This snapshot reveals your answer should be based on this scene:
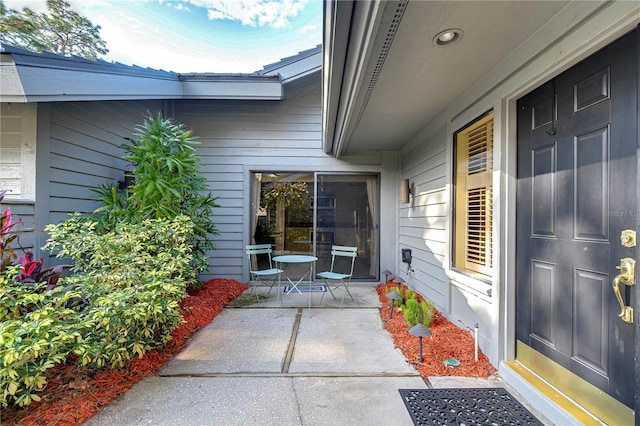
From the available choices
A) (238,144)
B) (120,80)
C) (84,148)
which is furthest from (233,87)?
(84,148)

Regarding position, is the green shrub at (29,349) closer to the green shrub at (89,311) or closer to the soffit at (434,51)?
the green shrub at (89,311)

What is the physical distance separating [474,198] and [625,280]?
1.66 m

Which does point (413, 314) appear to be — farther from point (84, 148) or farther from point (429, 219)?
point (84, 148)

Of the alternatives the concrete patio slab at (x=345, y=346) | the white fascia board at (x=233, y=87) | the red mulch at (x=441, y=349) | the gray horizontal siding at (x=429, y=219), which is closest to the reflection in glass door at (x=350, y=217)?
the gray horizontal siding at (x=429, y=219)

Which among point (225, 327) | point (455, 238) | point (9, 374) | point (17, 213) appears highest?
point (17, 213)

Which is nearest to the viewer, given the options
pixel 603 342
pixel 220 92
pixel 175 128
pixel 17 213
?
pixel 603 342

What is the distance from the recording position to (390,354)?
101 inches

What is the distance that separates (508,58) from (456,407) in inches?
97.8

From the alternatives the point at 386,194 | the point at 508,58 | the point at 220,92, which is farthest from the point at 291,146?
the point at 508,58

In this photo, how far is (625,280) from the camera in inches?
55.1

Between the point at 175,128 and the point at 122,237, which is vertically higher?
the point at 175,128

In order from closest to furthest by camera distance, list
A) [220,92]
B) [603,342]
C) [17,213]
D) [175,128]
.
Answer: [603,342] → [17,213] → [175,128] → [220,92]

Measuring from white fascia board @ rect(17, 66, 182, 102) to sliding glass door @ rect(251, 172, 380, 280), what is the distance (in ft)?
6.71

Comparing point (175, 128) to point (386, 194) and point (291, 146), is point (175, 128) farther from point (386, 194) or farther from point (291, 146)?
point (386, 194)
